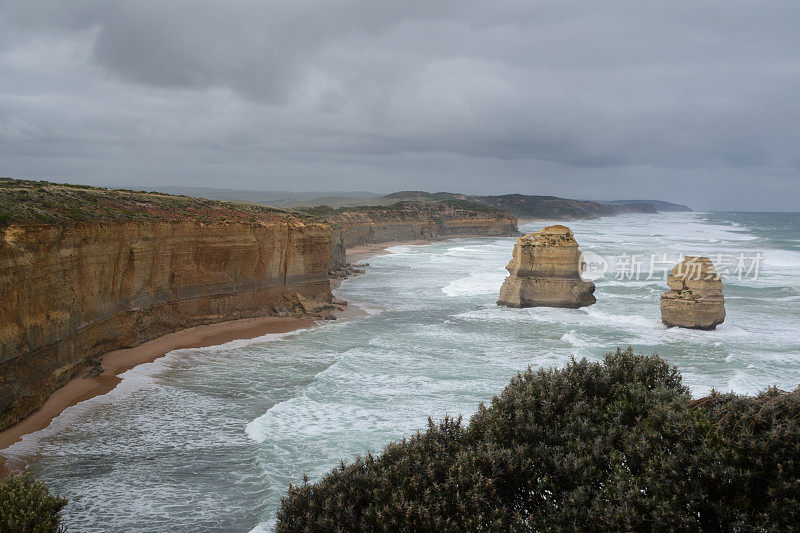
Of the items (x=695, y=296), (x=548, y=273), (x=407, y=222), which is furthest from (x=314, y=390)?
(x=407, y=222)

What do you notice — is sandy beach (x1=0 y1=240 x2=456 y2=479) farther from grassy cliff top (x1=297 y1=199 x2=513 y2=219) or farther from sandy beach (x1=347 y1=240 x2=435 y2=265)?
grassy cliff top (x1=297 y1=199 x2=513 y2=219)

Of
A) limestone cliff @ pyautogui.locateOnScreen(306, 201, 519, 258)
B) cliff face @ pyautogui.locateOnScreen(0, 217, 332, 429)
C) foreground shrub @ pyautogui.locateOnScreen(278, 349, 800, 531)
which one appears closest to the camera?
foreground shrub @ pyautogui.locateOnScreen(278, 349, 800, 531)

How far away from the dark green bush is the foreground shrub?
280cm

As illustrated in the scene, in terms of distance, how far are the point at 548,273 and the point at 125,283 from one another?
20077 mm

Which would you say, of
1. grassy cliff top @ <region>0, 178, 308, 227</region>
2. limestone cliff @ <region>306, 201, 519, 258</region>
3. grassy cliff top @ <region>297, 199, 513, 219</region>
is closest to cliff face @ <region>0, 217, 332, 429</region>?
grassy cliff top @ <region>0, 178, 308, 227</region>

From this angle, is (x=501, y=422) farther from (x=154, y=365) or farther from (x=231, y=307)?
(x=231, y=307)

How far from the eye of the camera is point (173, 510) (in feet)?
31.1

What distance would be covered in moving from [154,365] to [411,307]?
15177mm

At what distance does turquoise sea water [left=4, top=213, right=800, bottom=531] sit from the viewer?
399 inches

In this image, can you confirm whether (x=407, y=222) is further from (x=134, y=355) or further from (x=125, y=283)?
(x=134, y=355)

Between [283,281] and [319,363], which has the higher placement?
[283,281]

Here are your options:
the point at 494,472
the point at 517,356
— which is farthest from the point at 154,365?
the point at 494,472

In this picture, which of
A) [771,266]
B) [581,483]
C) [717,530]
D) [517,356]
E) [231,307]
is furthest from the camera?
[771,266]

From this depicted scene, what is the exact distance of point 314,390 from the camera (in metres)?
15.6
